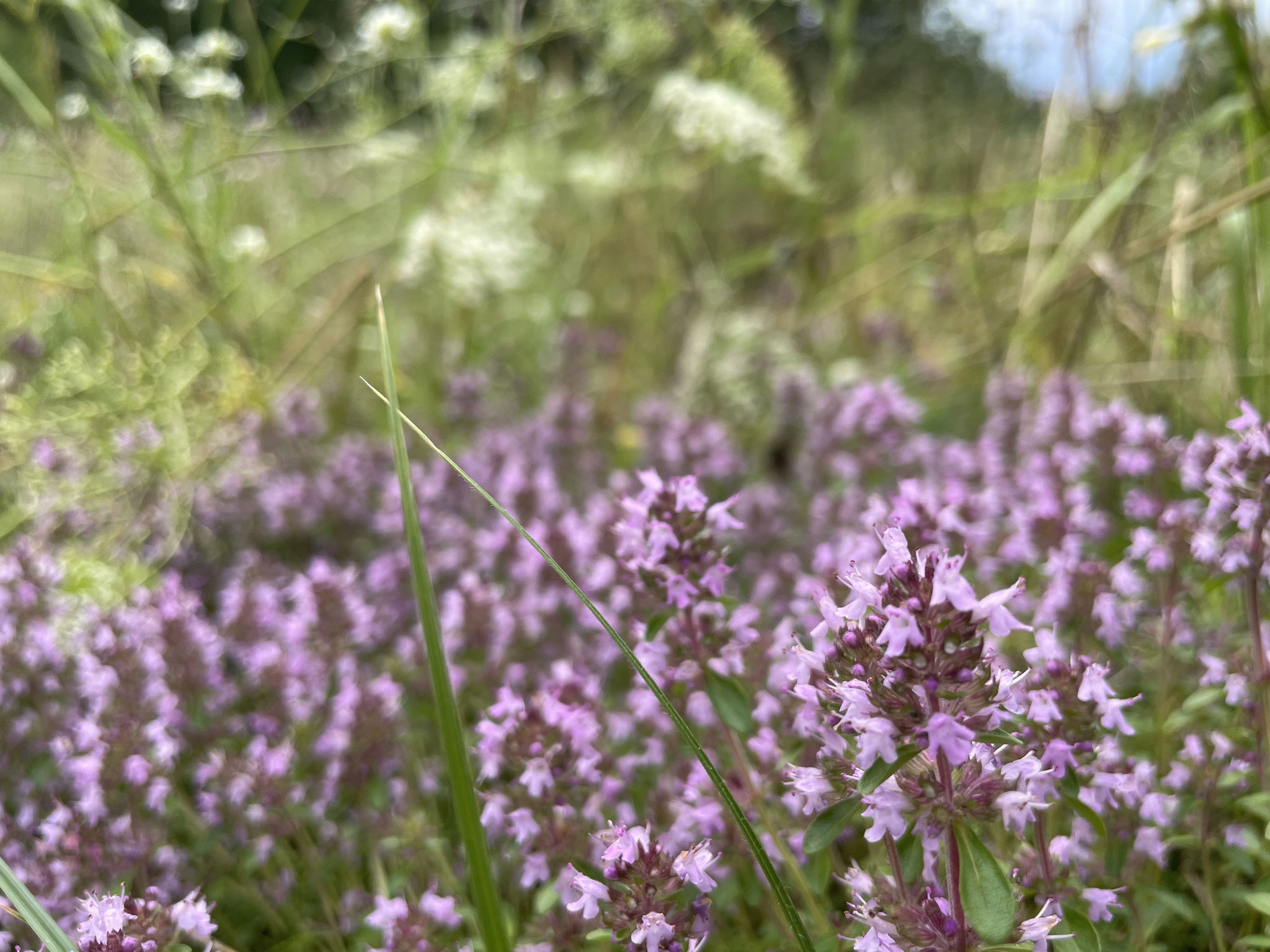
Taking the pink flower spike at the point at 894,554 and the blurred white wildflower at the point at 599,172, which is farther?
the blurred white wildflower at the point at 599,172

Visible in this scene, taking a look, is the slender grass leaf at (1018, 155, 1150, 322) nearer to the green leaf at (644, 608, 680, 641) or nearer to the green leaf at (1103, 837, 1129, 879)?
the green leaf at (1103, 837, 1129, 879)

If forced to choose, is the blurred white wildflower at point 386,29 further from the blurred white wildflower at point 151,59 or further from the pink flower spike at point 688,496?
the pink flower spike at point 688,496

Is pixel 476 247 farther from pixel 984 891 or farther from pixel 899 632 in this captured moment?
pixel 984 891

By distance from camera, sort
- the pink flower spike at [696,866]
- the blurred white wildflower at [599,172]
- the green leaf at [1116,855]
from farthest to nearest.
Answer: the blurred white wildflower at [599,172] < the green leaf at [1116,855] < the pink flower spike at [696,866]

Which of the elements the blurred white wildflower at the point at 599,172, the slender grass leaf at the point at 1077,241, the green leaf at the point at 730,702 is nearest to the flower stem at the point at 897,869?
the green leaf at the point at 730,702

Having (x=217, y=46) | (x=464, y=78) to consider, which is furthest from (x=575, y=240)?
(x=217, y=46)

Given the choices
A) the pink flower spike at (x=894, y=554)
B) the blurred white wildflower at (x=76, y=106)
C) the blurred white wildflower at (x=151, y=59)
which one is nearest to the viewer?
the pink flower spike at (x=894, y=554)

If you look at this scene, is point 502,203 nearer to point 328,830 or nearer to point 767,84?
point 767,84
